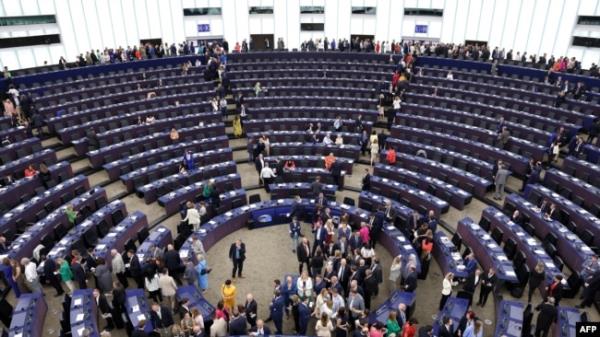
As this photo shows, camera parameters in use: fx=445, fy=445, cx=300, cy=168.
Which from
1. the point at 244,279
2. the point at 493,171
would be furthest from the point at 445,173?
the point at 244,279

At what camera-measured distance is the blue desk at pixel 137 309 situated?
11.3 meters

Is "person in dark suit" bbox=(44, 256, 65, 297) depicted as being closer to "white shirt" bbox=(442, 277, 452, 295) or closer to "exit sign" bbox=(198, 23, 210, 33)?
"white shirt" bbox=(442, 277, 452, 295)

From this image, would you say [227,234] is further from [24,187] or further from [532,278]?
[532,278]

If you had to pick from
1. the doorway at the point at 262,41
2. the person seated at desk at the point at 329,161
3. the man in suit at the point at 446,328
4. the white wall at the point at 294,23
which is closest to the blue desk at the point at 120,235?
the person seated at desk at the point at 329,161

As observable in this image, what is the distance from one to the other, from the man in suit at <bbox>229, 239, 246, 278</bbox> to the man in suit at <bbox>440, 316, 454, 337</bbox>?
6.39 meters

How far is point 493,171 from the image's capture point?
62.4 feet

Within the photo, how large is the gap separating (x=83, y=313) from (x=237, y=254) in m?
A: 4.58

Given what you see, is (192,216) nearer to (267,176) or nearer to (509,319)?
(267,176)

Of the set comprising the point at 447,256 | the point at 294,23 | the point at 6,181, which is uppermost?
the point at 294,23

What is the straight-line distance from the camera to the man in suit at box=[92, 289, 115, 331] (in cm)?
1131

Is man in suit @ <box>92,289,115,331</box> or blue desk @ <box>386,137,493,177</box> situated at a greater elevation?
blue desk @ <box>386,137,493,177</box>

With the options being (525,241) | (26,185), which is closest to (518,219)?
(525,241)

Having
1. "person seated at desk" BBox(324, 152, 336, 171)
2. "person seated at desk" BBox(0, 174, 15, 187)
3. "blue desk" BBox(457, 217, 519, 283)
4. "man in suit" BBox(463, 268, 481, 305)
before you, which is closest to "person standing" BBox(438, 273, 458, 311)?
"man in suit" BBox(463, 268, 481, 305)

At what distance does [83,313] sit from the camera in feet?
37.3
